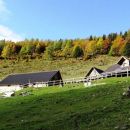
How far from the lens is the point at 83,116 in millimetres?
36500

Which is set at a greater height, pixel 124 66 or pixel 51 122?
pixel 124 66

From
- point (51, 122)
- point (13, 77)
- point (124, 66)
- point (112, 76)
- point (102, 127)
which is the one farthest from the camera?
point (13, 77)

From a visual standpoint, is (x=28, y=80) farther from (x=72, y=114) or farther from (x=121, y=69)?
(x=72, y=114)

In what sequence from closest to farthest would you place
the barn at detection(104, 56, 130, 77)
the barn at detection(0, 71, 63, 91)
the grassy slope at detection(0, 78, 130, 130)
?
the grassy slope at detection(0, 78, 130, 130) → the barn at detection(104, 56, 130, 77) → the barn at detection(0, 71, 63, 91)

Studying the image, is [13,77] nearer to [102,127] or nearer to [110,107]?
[110,107]

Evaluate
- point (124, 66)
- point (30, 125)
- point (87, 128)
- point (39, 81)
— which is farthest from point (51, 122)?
point (39, 81)

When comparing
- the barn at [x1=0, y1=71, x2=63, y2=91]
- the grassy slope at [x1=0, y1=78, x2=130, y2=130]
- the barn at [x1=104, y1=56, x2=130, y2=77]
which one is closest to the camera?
the grassy slope at [x1=0, y1=78, x2=130, y2=130]

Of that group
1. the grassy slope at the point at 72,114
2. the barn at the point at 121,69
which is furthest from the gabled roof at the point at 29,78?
the grassy slope at the point at 72,114

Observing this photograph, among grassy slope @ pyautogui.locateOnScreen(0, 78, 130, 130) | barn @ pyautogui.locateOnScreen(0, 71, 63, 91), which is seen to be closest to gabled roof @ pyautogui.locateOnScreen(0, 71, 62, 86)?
barn @ pyautogui.locateOnScreen(0, 71, 63, 91)

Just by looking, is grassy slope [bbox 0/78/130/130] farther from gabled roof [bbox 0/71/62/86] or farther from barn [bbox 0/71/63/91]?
gabled roof [bbox 0/71/62/86]

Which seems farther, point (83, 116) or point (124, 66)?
point (124, 66)

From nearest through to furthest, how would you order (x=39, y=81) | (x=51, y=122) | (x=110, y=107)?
(x=51, y=122) → (x=110, y=107) → (x=39, y=81)

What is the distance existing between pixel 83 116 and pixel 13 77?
285ft

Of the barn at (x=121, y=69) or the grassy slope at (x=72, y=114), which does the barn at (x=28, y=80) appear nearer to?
the barn at (x=121, y=69)
